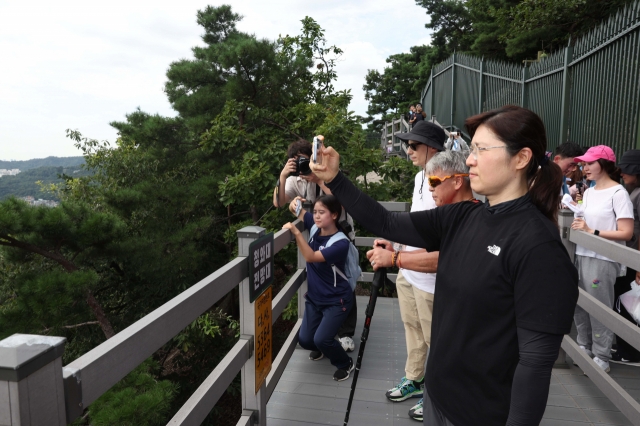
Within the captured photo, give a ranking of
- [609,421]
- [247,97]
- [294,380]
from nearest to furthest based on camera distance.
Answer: [609,421]
[294,380]
[247,97]

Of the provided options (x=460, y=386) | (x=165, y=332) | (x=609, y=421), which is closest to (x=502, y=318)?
(x=460, y=386)

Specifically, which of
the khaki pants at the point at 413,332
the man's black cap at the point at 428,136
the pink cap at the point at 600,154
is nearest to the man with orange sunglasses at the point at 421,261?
the khaki pants at the point at 413,332

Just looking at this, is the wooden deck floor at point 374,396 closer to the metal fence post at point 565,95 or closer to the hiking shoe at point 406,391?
the hiking shoe at point 406,391

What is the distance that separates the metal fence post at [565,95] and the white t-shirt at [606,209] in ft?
10.4

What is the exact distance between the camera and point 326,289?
11.1ft

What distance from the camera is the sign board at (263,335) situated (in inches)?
95.2

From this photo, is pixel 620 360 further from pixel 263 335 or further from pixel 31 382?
pixel 31 382

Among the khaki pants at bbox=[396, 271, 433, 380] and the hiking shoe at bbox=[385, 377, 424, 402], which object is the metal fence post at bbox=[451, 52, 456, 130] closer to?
the khaki pants at bbox=[396, 271, 433, 380]

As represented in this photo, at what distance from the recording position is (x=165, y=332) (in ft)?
5.09

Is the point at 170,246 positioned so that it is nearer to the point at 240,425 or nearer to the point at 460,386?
the point at 240,425

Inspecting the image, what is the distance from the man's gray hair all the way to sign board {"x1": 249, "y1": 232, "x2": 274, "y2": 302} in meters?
0.91

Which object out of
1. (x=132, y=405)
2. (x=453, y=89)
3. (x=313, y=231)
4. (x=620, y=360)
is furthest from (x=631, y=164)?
(x=453, y=89)

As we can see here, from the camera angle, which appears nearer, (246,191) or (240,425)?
(240,425)

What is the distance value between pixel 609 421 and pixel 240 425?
6.94 feet
